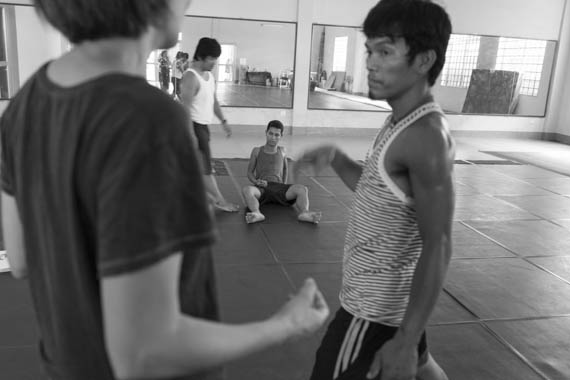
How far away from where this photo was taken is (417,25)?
148 cm

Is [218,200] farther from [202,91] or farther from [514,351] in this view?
[514,351]

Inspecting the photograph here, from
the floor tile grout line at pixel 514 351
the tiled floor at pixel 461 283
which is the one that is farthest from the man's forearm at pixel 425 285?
the floor tile grout line at pixel 514 351

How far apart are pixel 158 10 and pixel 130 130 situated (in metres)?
0.21

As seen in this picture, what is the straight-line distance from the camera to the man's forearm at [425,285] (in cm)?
139

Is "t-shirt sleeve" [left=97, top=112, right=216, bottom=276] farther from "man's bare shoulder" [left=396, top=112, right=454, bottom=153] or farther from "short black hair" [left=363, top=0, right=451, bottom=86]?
"short black hair" [left=363, top=0, right=451, bottom=86]

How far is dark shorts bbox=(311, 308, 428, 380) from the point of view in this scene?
5.13ft

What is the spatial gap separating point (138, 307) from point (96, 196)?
6.4 inches

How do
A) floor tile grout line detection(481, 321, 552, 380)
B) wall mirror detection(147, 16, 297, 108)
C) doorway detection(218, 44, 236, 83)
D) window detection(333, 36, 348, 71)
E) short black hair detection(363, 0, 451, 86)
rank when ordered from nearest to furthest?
short black hair detection(363, 0, 451, 86) < floor tile grout line detection(481, 321, 552, 380) < wall mirror detection(147, 16, 297, 108) < doorway detection(218, 44, 236, 83) < window detection(333, 36, 348, 71)

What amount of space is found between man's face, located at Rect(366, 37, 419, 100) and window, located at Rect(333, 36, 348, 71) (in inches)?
367

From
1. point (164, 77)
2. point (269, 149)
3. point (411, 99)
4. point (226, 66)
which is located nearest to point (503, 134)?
point (226, 66)

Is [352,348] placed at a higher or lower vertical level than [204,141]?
lower

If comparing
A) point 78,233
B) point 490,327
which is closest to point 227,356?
point 78,233

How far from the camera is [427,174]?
1369 millimetres

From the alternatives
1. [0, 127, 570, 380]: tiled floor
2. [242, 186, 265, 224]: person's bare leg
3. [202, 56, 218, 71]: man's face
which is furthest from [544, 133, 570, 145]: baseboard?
[202, 56, 218, 71]: man's face
